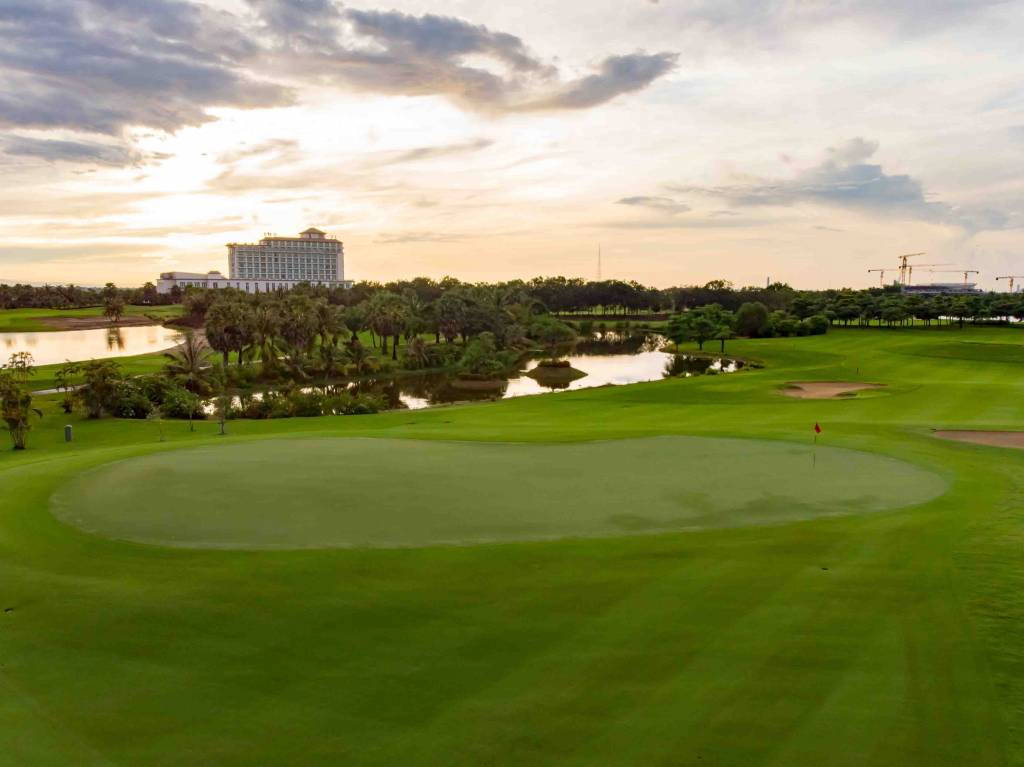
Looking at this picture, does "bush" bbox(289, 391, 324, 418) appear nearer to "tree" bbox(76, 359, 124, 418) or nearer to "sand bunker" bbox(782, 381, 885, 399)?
"tree" bbox(76, 359, 124, 418)

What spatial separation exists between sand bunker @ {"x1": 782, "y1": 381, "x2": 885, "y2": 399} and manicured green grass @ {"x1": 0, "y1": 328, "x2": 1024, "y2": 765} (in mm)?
29560

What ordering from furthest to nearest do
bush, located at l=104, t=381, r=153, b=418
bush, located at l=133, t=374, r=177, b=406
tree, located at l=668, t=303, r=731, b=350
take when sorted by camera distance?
tree, located at l=668, t=303, r=731, b=350 → bush, located at l=133, t=374, r=177, b=406 → bush, located at l=104, t=381, r=153, b=418

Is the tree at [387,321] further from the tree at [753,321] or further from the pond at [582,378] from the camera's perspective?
the tree at [753,321]

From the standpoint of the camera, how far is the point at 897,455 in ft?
66.6

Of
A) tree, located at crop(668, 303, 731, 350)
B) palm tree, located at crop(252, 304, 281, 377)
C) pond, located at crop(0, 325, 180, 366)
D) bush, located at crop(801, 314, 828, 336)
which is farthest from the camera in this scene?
bush, located at crop(801, 314, 828, 336)

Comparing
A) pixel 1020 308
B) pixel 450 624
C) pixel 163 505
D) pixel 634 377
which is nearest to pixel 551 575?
pixel 450 624

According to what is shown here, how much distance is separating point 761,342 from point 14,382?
84349mm

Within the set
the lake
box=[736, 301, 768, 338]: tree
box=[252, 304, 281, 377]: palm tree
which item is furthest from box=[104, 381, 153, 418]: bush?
box=[736, 301, 768, 338]: tree

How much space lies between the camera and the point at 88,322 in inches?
5379

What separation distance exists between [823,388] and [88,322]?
13553 centimetres

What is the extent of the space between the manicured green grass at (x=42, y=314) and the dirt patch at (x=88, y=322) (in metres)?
1.33

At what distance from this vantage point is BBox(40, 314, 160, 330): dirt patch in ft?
422

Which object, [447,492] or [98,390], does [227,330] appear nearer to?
[98,390]

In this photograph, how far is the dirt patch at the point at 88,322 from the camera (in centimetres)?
12875
